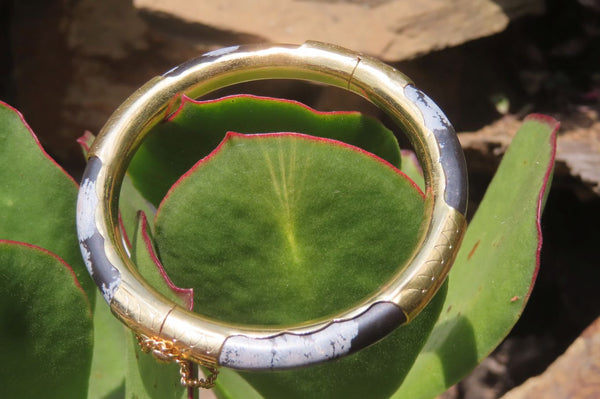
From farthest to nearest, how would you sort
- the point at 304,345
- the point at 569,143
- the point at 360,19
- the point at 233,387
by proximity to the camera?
the point at 360,19 → the point at 569,143 → the point at 233,387 → the point at 304,345

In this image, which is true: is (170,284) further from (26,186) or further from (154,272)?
(26,186)

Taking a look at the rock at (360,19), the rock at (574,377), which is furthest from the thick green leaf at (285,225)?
the rock at (360,19)

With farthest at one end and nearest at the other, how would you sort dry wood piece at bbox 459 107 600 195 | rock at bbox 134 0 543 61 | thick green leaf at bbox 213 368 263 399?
rock at bbox 134 0 543 61 → dry wood piece at bbox 459 107 600 195 → thick green leaf at bbox 213 368 263 399

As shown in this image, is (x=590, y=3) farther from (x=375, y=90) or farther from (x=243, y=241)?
(x=243, y=241)

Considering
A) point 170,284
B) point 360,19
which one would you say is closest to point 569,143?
point 360,19

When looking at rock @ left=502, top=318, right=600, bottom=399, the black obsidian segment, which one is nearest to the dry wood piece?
rock @ left=502, top=318, right=600, bottom=399

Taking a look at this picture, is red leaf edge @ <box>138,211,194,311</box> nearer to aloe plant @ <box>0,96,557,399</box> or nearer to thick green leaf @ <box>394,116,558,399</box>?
aloe plant @ <box>0,96,557,399</box>

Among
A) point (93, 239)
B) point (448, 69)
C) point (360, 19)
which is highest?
point (93, 239)
